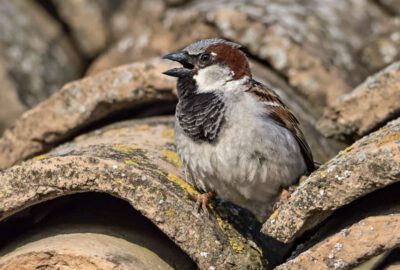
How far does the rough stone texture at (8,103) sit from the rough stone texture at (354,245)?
9.87ft

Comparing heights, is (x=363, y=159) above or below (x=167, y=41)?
below

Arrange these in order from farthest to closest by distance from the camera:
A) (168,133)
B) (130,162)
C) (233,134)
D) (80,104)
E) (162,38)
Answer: (162,38) → (168,133) → (80,104) → (233,134) → (130,162)

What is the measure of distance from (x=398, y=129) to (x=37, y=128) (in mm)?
1721

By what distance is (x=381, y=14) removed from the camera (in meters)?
5.47

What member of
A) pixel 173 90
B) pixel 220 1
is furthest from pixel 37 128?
pixel 220 1

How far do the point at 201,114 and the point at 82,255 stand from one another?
955mm

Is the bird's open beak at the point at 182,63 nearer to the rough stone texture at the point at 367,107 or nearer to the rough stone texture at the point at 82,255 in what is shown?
the rough stone texture at the point at 367,107

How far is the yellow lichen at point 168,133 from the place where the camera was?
147 inches

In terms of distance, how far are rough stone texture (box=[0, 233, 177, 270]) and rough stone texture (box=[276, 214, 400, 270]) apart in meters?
0.47

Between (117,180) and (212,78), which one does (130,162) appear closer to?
(117,180)

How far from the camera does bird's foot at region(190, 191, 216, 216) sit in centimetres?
281

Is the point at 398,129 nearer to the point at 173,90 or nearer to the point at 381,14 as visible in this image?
the point at 173,90

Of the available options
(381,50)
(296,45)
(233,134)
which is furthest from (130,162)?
(381,50)

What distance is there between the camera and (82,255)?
8.48 feet
